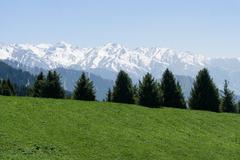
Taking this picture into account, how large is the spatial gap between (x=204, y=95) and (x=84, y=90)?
20773 mm

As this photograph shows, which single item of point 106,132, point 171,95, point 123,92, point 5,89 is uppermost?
point 5,89

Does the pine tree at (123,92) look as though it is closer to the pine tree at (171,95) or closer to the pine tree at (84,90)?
the pine tree at (84,90)

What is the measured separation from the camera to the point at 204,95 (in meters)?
81.8

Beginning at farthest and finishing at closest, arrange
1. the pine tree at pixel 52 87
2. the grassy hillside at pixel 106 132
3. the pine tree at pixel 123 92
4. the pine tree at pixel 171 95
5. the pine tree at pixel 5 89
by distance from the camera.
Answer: the pine tree at pixel 5 89 < the pine tree at pixel 171 95 < the pine tree at pixel 52 87 < the pine tree at pixel 123 92 < the grassy hillside at pixel 106 132

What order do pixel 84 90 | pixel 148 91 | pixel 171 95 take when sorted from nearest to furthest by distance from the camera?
pixel 148 91, pixel 84 90, pixel 171 95

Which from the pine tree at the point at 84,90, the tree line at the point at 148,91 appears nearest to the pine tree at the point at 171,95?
the tree line at the point at 148,91

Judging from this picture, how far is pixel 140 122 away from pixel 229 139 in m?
11.1

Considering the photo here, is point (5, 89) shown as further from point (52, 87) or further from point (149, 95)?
point (149, 95)

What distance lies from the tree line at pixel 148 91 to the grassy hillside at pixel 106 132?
7568mm

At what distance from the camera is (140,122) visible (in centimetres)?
5750

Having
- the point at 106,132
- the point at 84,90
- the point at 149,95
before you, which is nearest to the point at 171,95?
the point at 149,95

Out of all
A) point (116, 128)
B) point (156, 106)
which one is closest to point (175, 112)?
point (156, 106)

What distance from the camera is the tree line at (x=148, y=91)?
7275 cm

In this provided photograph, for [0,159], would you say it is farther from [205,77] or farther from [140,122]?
[205,77]
